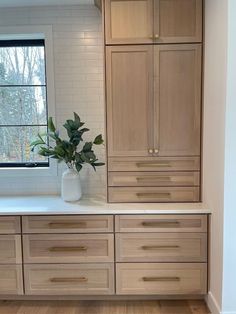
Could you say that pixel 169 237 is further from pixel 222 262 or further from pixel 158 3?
pixel 158 3

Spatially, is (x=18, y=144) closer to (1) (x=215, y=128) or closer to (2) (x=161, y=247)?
(2) (x=161, y=247)

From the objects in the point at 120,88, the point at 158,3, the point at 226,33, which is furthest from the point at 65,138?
the point at 226,33

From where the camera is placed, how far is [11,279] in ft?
8.61

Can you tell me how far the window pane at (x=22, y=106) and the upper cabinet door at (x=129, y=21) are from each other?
37.3 inches

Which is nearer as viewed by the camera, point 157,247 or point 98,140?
point 157,247

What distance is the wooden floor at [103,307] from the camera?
2.54 m

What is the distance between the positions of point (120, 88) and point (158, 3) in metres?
0.71

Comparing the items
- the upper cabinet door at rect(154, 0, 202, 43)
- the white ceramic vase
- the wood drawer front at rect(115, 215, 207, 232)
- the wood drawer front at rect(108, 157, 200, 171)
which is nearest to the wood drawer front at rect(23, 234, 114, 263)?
the wood drawer front at rect(115, 215, 207, 232)

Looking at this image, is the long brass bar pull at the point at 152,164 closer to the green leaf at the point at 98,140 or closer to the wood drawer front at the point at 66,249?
the green leaf at the point at 98,140

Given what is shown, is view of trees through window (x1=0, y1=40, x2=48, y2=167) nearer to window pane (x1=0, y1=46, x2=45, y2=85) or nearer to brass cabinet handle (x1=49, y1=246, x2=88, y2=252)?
window pane (x1=0, y1=46, x2=45, y2=85)

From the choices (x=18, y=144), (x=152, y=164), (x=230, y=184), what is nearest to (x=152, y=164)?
(x=152, y=164)

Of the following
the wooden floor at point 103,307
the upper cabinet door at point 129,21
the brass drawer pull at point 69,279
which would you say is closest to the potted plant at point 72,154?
the brass drawer pull at point 69,279

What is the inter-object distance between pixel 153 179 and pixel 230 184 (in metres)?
0.72

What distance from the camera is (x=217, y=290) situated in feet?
7.80
